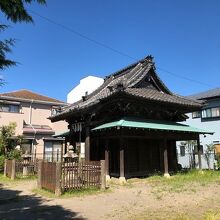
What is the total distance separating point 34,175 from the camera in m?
21.5

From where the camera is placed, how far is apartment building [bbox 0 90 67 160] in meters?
32.5

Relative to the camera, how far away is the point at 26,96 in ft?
119

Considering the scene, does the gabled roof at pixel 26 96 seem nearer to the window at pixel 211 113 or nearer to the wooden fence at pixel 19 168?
the wooden fence at pixel 19 168

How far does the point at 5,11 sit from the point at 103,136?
12215 mm

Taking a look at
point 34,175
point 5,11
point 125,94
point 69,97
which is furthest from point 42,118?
point 5,11

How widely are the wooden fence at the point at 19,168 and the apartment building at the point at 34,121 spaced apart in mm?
9760

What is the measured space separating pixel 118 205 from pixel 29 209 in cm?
306

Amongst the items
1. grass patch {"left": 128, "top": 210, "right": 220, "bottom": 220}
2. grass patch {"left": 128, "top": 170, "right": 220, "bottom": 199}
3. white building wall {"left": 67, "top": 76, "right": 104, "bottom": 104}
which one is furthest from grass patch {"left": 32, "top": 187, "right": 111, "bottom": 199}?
white building wall {"left": 67, "top": 76, "right": 104, "bottom": 104}

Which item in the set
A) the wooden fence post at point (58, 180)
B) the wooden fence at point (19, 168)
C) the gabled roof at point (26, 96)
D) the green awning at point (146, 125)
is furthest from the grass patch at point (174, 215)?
the gabled roof at point (26, 96)

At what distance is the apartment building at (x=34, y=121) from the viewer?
32.5 metres

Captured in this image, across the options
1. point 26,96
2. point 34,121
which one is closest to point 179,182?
point 34,121

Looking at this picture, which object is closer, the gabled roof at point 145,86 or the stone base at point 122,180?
the stone base at point 122,180

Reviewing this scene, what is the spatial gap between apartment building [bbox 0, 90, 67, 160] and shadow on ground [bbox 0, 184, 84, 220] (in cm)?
1920

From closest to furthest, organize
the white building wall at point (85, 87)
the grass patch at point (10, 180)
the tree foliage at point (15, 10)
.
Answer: the tree foliage at point (15, 10), the grass patch at point (10, 180), the white building wall at point (85, 87)
